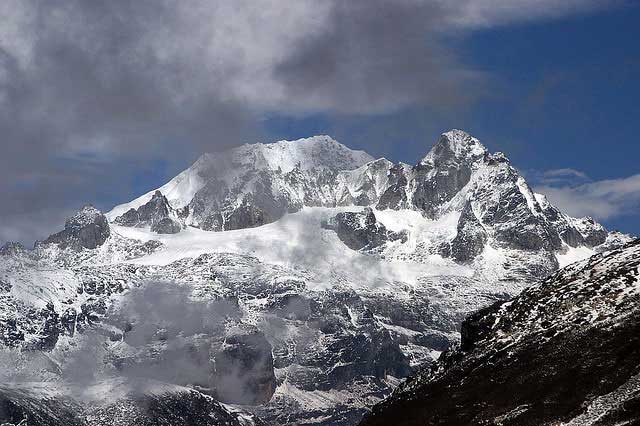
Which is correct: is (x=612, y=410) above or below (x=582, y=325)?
below

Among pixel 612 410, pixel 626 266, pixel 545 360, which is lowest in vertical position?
pixel 612 410

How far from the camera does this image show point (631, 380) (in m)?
142

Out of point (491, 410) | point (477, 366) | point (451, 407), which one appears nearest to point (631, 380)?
point (491, 410)

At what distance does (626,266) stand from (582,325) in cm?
1831

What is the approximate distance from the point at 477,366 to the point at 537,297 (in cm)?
1915

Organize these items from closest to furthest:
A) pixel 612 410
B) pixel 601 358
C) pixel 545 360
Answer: pixel 612 410, pixel 601 358, pixel 545 360

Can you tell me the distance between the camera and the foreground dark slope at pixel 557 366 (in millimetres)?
142250

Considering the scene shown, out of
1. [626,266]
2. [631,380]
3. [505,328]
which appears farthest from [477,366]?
[631,380]

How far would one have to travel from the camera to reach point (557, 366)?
161 metres

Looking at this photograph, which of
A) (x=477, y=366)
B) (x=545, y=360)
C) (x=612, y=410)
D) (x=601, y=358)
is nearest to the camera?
(x=612, y=410)

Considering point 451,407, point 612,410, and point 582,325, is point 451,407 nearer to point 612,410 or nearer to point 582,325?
point 582,325

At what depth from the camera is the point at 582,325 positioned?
174625 mm

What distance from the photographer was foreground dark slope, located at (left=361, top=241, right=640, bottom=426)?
14225 cm

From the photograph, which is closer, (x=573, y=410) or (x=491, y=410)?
(x=573, y=410)
